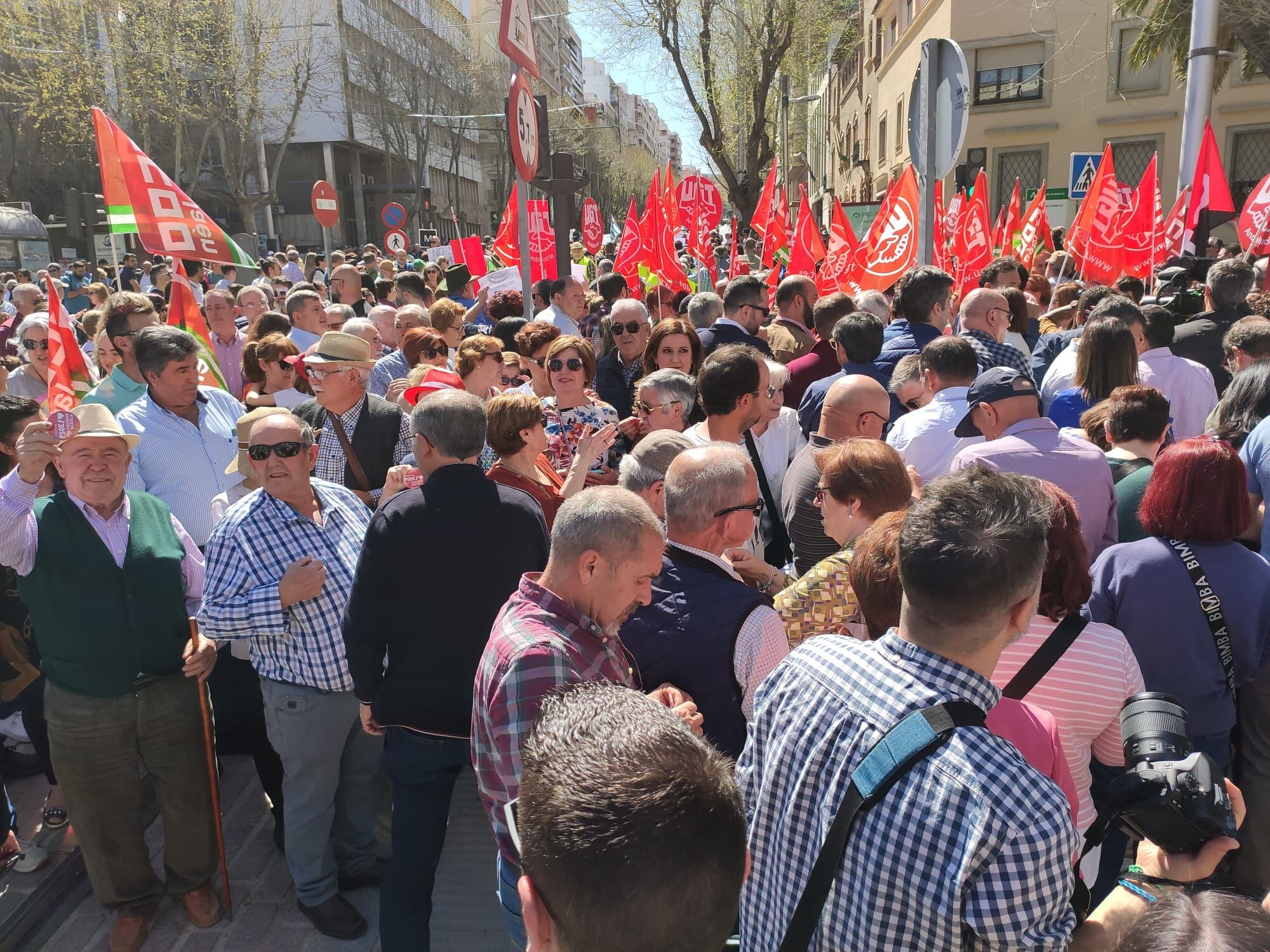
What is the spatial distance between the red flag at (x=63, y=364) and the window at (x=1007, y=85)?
93.2ft

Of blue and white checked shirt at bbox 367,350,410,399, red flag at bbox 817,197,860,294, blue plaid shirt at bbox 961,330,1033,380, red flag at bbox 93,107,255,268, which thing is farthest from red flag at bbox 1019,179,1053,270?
red flag at bbox 93,107,255,268

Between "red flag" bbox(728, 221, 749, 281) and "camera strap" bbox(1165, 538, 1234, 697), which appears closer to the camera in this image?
"camera strap" bbox(1165, 538, 1234, 697)

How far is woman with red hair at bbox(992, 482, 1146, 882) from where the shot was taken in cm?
214

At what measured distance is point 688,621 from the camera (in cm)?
244

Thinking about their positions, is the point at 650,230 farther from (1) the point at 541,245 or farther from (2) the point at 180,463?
(2) the point at 180,463

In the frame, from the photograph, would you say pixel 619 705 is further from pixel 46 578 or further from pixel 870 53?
pixel 870 53

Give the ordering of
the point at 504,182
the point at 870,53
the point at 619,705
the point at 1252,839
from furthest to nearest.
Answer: the point at 504,182 → the point at 870,53 → the point at 1252,839 → the point at 619,705

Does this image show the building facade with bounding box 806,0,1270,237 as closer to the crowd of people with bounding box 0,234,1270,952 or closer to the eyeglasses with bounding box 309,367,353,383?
the crowd of people with bounding box 0,234,1270,952

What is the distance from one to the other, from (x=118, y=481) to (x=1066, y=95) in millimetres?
30150

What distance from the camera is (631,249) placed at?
11.5 metres

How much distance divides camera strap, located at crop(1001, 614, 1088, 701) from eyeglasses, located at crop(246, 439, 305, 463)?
240 cm

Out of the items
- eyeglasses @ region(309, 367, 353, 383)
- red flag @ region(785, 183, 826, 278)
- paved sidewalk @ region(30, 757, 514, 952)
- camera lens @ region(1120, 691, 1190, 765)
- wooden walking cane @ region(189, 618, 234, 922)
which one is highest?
red flag @ region(785, 183, 826, 278)

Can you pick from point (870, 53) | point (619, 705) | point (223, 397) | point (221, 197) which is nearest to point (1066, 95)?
point (870, 53)

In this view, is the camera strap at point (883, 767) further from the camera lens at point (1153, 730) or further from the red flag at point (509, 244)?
the red flag at point (509, 244)
